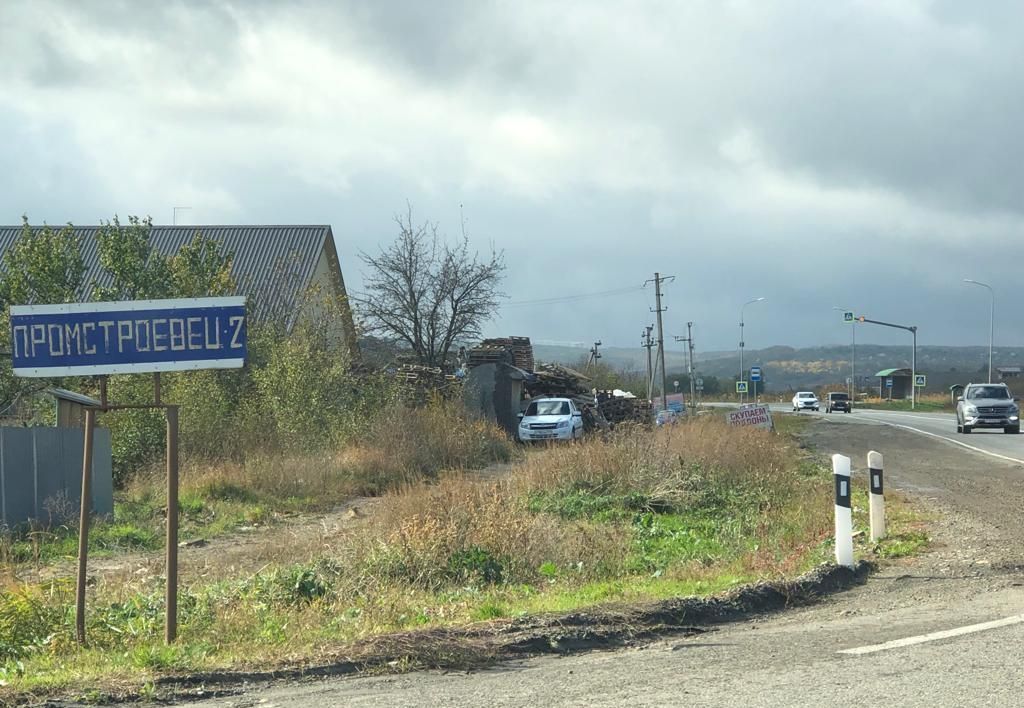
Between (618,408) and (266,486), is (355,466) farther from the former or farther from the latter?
(618,408)

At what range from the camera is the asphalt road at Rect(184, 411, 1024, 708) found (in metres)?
6.03

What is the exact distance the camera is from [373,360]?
39.3m

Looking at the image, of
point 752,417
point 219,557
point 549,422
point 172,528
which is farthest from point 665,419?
point 172,528

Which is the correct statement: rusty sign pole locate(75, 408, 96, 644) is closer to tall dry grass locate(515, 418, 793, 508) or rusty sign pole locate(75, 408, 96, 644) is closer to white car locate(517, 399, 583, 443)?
tall dry grass locate(515, 418, 793, 508)

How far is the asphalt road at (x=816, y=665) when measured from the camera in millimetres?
6031

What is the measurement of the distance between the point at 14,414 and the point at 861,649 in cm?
2297

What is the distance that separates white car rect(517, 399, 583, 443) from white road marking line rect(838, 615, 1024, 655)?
91.0 feet

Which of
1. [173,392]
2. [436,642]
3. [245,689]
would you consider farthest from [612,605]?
[173,392]

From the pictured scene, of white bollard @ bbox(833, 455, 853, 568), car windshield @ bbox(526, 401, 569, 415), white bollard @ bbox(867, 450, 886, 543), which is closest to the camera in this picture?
white bollard @ bbox(833, 455, 853, 568)

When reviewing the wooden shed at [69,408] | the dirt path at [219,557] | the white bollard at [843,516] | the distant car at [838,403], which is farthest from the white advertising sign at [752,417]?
the distant car at [838,403]

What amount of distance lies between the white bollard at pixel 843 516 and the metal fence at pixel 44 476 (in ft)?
38.6

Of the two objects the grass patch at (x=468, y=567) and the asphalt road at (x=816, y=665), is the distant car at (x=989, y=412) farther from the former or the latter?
the asphalt road at (x=816, y=665)

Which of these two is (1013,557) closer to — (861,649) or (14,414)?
(861,649)

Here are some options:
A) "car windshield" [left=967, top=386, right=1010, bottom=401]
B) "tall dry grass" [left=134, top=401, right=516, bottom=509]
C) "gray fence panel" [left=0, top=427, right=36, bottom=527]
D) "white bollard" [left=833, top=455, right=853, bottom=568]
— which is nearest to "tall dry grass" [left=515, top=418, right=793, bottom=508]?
"tall dry grass" [left=134, top=401, right=516, bottom=509]
